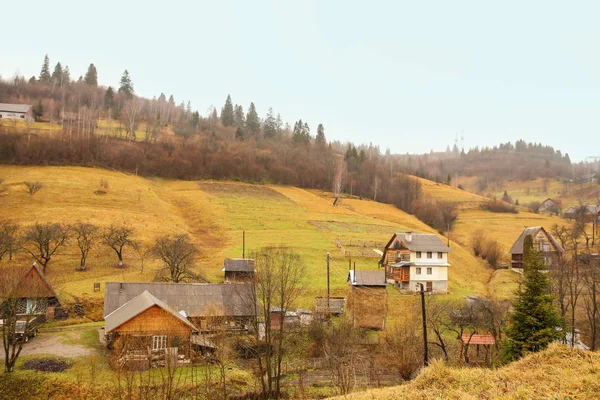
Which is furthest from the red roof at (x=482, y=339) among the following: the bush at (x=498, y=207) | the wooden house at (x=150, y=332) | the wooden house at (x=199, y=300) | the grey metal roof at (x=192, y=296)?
the bush at (x=498, y=207)

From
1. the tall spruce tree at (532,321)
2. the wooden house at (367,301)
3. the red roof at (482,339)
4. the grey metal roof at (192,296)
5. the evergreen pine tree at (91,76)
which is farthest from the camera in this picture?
the evergreen pine tree at (91,76)

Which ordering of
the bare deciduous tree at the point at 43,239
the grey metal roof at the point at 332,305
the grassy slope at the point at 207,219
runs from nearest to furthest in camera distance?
the grey metal roof at the point at 332,305 → the bare deciduous tree at the point at 43,239 → the grassy slope at the point at 207,219

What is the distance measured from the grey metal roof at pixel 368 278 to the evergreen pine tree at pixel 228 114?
442 feet

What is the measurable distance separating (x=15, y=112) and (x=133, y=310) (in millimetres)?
126570

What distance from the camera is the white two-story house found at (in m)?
53.9

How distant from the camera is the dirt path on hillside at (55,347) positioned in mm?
27422

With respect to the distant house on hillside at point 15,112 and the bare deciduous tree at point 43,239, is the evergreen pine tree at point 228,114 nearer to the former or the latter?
the distant house on hillside at point 15,112

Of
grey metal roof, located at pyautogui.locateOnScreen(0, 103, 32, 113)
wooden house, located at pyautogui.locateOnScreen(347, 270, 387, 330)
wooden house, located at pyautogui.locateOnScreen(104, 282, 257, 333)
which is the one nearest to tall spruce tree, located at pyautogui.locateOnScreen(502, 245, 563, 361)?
wooden house, located at pyautogui.locateOnScreen(347, 270, 387, 330)

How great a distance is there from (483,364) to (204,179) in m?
88.6

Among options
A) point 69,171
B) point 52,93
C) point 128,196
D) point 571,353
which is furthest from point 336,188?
point 52,93

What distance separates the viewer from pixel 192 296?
34969mm

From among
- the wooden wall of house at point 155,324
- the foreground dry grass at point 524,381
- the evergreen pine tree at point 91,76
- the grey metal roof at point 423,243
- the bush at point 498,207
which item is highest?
the evergreen pine tree at point 91,76

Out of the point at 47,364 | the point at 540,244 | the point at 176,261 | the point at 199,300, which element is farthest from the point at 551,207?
the point at 47,364

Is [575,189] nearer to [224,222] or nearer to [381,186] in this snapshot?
[381,186]
